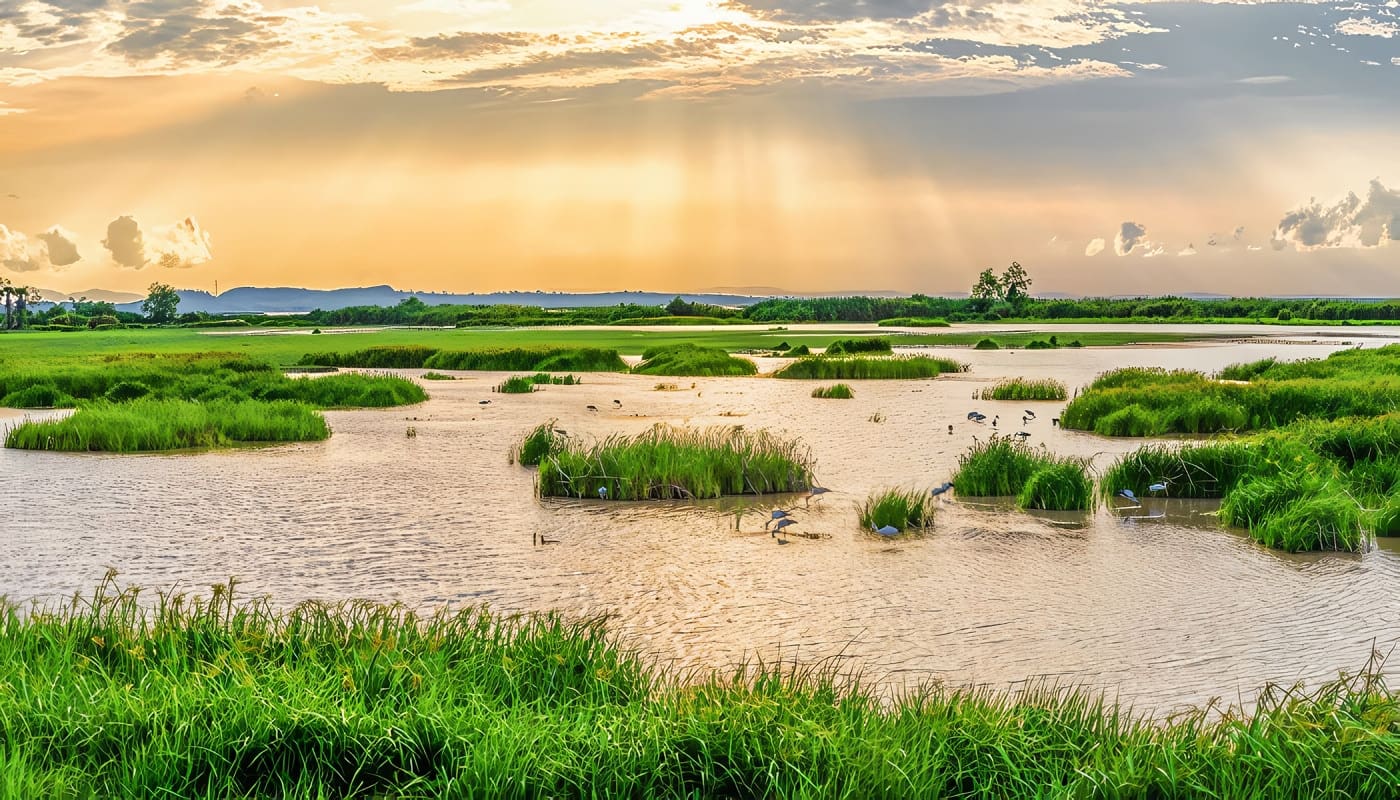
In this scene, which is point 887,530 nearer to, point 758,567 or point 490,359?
point 758,567

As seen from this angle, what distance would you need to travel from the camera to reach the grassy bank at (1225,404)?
2475 cm

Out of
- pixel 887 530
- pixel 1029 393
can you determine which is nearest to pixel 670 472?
pixel 887 530

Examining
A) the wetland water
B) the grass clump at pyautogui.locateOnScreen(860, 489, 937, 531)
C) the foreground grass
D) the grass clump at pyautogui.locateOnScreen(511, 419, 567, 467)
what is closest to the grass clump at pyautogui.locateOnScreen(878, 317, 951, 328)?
the grass clump at pyautogui.locateOnScreen(511, 419, 567, 467)

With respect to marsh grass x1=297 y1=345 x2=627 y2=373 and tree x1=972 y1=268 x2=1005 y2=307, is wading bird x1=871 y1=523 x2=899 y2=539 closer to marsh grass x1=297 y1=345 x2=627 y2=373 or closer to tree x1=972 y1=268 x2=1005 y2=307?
marsh grass x1=297 y1=345 x2=627 y2=373

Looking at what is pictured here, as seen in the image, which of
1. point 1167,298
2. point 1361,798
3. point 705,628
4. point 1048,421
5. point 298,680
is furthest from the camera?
point 1167,298

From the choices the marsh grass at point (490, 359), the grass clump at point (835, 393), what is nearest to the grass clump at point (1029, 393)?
the grass clump at point (835, 393)

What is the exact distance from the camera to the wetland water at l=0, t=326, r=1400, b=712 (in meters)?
10.2

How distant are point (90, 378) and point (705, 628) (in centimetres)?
3579

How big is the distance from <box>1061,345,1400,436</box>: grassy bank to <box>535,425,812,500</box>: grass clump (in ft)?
35.6

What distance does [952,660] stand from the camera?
9.92 meters

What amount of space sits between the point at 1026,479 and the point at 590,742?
13826 millimetres

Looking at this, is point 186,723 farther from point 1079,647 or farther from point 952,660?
point 1079,647

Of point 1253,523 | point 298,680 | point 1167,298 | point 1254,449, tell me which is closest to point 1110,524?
point 1253,523

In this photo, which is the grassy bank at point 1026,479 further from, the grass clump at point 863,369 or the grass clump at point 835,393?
the grass clump at point 863,369
